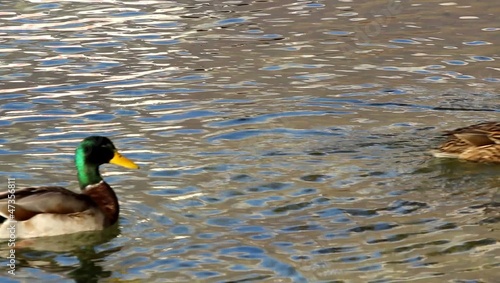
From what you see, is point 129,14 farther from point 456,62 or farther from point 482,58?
point 482,58

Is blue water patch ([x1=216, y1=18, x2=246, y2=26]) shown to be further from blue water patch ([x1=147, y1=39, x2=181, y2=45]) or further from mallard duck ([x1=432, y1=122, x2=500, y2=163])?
mallard duck ([x1=432, y1=122, x2=500, y2=163])

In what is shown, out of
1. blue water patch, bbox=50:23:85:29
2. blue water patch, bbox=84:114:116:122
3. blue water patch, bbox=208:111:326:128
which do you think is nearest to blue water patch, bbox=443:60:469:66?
blue water patch, bbox=208:111:326:128

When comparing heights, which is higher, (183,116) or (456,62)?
(183,116)

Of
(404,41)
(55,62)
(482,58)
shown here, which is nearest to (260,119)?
(55,62)

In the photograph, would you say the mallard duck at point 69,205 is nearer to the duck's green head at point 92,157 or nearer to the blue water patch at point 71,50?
the duck's green head at point 92,157

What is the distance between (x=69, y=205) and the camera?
10.6m

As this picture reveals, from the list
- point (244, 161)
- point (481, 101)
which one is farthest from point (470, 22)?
point (244, 161)

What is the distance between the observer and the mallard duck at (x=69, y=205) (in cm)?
1036

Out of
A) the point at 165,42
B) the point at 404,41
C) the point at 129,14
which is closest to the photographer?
the point at 404,41

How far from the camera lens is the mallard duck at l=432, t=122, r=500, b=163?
12555 millimetres

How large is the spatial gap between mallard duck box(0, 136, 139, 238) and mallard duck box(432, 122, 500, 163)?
327 centimetres

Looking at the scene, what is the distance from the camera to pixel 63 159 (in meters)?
12.8

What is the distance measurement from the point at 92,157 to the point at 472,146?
12.5 ft

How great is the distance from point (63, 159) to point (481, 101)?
17.0 feet
